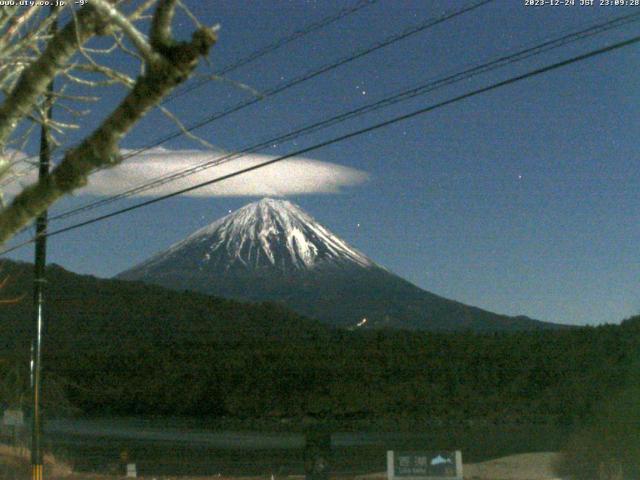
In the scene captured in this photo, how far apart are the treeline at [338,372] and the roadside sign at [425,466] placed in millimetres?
23712

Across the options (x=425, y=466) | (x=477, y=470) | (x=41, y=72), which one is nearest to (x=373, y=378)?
(x=477, y=470)

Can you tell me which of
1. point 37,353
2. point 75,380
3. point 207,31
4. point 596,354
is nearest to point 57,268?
point 75,380

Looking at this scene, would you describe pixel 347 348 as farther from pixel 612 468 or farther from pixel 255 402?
pixel 612 468

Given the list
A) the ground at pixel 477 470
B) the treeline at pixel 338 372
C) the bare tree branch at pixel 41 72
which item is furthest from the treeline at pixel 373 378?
the bare tree branch at pixel 41 72

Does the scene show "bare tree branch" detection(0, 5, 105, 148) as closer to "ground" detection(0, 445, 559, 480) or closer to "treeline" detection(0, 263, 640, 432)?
"ground" detection(0, 445, 559, 480)

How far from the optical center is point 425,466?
16.2 metres

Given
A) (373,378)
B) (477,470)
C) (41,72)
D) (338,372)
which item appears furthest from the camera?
(338,372)

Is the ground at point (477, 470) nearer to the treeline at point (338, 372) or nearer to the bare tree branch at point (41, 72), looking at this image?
the treeline at point (338, 372)

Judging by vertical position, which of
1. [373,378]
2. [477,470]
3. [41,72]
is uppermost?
[41,72]

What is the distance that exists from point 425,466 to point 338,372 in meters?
→ 35.1

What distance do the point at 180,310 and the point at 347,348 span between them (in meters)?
15.0

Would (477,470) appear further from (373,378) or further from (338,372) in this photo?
(338,372)

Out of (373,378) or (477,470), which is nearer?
(477,470)

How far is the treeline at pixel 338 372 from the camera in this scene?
45.5 m
